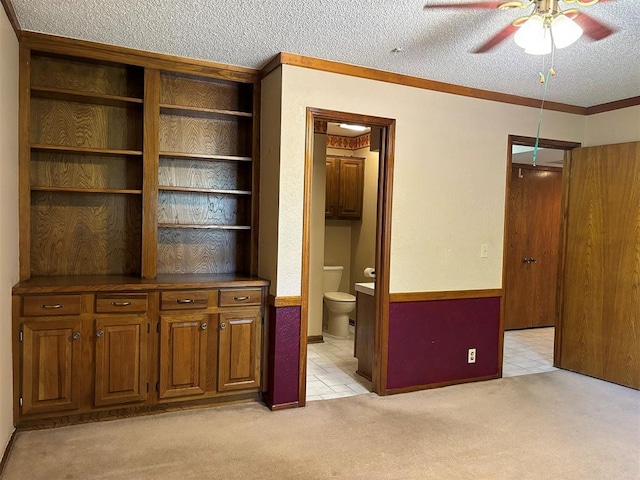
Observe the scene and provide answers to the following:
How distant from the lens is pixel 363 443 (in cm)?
281

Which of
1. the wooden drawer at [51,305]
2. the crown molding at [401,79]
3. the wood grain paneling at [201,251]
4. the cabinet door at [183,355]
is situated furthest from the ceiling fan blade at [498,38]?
the wooden drawer at [51,305]

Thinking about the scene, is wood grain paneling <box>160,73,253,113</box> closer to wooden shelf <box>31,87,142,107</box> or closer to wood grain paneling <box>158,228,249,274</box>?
wooden shelf <box>31,87,142,107</box>

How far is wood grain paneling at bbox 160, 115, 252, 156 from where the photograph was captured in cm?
354

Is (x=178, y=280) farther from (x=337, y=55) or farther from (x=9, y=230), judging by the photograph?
(x=337, y=55)

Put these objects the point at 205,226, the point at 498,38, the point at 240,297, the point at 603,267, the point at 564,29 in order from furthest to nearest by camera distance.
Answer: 1. the point at 603,267
2. the point at 205,226
3. the point at 240,297
4. the point at 498,38
5. the point at 564,29

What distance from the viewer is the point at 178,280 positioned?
10.6 ft

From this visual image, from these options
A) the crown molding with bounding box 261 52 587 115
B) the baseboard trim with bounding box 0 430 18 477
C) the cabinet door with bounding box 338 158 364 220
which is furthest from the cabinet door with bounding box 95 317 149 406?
the cabinet door with bounding box 338 158 364 220

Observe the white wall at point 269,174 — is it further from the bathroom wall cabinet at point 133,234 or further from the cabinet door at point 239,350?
the cabinet door at point 239,350

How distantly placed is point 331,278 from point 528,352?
92.1 inches

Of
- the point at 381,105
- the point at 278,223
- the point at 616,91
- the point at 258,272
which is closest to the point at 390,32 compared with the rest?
the point at 381,105

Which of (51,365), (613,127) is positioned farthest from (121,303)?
(613,127)

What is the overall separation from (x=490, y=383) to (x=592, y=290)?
1252 mm

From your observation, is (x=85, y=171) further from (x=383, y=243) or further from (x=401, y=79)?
(x=401, y=79)

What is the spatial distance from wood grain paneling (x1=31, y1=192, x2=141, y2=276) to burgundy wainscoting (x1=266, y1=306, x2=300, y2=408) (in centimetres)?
108
